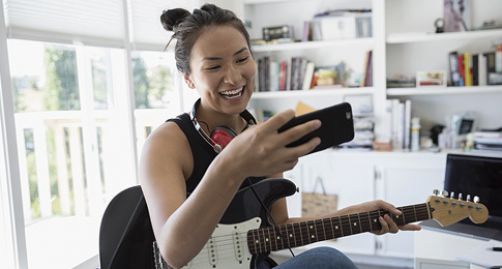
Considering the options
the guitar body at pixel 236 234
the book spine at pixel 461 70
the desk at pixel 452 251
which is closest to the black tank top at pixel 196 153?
the guitar body at pixel 236 234

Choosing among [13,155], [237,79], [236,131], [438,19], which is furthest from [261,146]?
[438,19]

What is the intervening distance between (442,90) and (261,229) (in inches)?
81.0

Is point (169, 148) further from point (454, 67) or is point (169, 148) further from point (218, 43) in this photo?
point (454, 67)

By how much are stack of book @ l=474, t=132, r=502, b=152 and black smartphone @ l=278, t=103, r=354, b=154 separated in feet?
7.12

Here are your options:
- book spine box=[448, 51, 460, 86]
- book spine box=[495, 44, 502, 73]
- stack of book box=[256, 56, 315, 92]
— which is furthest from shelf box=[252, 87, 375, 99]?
book spine box=[495, 44, 502, 73]

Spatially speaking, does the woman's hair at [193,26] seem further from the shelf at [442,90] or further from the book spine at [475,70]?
the book spine at [475,70]

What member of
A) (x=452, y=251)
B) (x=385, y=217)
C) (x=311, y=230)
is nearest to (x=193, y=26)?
(x=311, y=230)

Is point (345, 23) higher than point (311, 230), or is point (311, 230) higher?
point (345, 23)

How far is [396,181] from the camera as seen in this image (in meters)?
2.86

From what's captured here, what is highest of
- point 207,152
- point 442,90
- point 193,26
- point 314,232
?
point 193,26

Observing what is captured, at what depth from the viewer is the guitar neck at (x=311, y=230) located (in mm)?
1219

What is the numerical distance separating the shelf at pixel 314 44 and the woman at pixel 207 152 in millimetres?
1810

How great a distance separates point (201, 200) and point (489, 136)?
2.48 metres

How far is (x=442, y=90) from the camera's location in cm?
281
